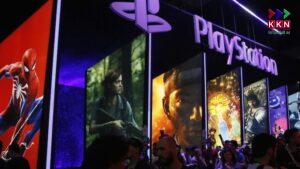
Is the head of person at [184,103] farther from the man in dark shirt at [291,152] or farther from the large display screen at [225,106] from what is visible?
the man in dark shirt at [291,152]

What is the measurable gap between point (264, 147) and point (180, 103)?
6566mm

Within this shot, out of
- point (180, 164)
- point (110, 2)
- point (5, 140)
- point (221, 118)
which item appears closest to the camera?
point (180, 164)

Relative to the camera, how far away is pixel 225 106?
11102 mm

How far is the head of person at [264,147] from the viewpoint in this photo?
2.96 m

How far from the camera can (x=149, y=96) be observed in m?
7.68

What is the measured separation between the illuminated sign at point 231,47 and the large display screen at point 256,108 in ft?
2.35

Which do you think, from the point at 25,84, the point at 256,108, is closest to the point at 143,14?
the point at 25,84

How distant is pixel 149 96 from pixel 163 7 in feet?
8.32

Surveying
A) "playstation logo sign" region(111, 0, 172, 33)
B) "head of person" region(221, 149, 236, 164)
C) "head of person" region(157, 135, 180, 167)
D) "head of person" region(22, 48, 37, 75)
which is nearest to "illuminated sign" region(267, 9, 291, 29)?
"playstation logo sign" region(111, 0, 172, 33)

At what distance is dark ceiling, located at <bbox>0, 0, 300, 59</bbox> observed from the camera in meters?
7.64

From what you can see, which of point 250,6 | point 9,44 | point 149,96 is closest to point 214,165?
point 149,96

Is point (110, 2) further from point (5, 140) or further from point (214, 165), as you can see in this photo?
point (214, 165)

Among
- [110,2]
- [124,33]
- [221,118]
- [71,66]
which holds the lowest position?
[221,118]

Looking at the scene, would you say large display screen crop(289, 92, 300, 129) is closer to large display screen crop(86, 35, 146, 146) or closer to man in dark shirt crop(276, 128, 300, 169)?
large display screen crop(86, 35, 146, 146)
